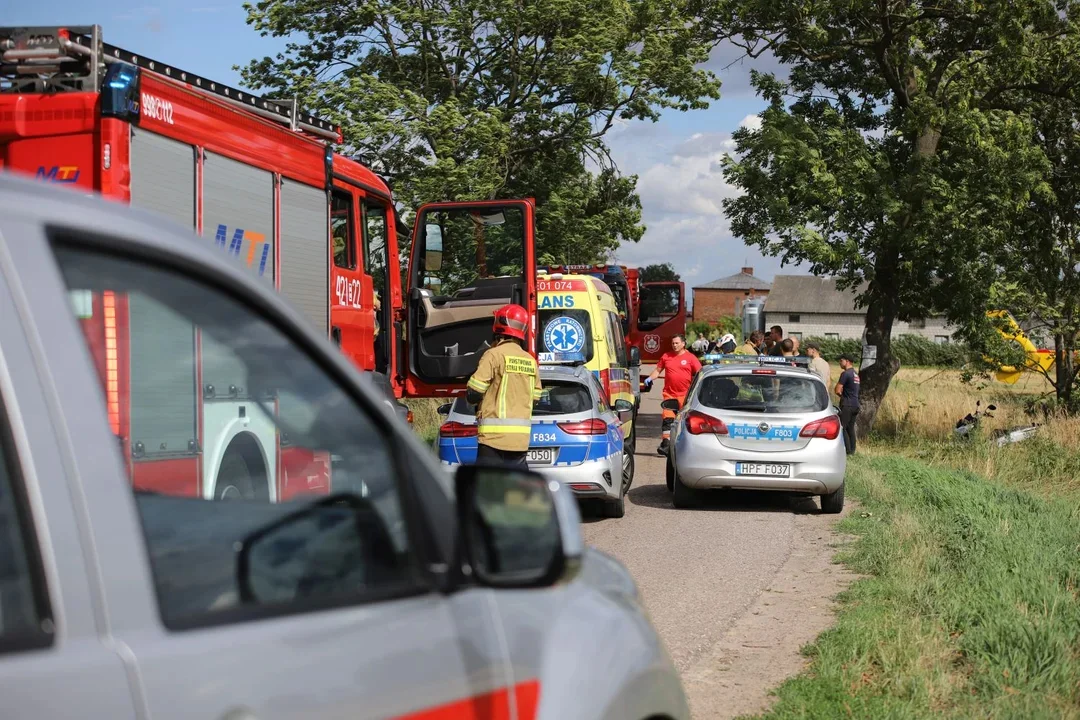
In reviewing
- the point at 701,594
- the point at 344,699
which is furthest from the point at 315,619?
the point at 701,594

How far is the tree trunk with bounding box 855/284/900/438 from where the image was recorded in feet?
82.3

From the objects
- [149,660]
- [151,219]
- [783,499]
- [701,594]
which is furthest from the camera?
[783,499]

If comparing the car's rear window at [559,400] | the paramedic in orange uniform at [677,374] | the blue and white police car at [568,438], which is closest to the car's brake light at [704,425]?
the blue and white police car at [568,438]

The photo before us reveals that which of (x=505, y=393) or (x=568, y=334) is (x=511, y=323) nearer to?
(x=505, y=393)

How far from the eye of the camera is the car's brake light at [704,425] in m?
13.2

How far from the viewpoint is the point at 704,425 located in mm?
13281

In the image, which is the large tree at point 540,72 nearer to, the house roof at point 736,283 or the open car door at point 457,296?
the open car door at point 457,296

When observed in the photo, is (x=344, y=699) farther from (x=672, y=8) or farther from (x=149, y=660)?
(x=672, y=8)

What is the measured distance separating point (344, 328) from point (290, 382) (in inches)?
365

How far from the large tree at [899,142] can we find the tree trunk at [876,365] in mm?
44

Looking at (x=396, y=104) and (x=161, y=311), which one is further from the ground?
(x=396, y=104)

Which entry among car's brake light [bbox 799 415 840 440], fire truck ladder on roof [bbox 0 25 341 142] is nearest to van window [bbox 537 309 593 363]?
car's brake light [bbox 799 415 840 440]

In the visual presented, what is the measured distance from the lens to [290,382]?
90.2 inches

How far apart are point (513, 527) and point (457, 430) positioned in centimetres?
Result: 963
